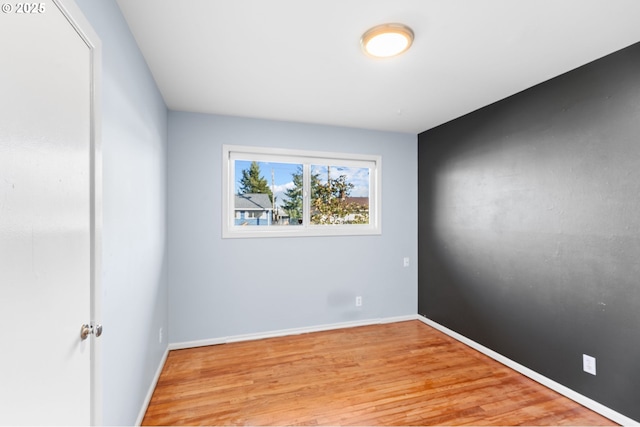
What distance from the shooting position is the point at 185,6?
5.01 ft

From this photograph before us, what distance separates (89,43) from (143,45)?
87 cm

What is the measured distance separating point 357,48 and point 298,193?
193 cm

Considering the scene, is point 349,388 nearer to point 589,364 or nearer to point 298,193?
point 589,364

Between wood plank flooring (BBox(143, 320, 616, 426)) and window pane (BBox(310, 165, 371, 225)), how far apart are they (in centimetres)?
149

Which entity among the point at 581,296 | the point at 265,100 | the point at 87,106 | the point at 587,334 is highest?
the point at 265,100

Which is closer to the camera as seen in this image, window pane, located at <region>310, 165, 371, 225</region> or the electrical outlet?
the electrical outlet

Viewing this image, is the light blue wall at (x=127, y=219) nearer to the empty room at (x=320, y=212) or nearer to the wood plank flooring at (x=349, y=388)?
the empty room at (x=320, y=212)

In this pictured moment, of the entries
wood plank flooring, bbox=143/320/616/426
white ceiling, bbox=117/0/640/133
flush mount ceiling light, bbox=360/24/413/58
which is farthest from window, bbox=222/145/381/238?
flush mount ceiling light, bbox=360/24/413/58

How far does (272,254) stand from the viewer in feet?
10.9

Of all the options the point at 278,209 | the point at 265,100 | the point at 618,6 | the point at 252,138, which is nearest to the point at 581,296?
the point at 618,6

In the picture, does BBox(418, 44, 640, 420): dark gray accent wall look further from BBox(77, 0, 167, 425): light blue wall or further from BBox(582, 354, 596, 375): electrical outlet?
BBox(77, 0, 167, 425): light blue wall

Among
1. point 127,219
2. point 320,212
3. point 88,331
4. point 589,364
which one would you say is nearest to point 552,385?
point 589,364

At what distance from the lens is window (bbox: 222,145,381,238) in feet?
10.8

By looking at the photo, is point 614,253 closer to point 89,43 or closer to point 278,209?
point 278,209
